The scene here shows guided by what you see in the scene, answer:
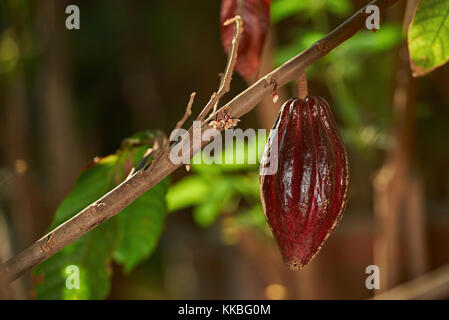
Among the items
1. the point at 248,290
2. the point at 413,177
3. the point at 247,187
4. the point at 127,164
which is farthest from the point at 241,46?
the point at 248,290

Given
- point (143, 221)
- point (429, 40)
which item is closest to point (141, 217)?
point (143, 221)

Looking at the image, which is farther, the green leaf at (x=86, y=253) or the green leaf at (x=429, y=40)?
the green leaf at (x=86, y=253)

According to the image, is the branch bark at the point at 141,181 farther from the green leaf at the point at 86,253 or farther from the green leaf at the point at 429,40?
the green leaf at the point at 86,253

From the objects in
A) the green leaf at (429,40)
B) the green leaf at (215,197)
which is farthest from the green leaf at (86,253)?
the green leaf at (215,197)

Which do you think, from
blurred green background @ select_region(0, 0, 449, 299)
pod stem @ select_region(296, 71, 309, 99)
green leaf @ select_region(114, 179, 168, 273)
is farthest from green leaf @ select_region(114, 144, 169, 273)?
pod stem @ select_region(296, 71, 309, 99)

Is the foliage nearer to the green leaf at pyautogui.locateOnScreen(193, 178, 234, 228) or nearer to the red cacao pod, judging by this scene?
the red cacao pod
